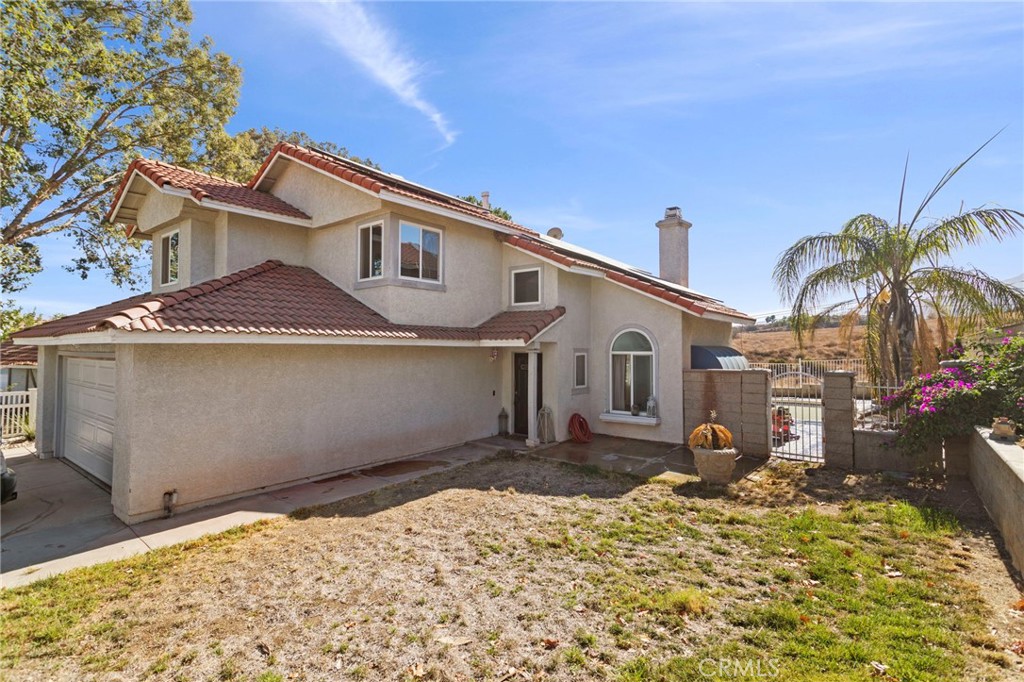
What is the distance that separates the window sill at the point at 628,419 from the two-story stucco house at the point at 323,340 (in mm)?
69

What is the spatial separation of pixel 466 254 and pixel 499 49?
5.73 meters

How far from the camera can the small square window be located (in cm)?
1518

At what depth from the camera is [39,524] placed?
8.13m

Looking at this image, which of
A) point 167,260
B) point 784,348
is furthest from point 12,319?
point 784,348

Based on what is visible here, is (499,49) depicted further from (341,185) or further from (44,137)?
(44,137)

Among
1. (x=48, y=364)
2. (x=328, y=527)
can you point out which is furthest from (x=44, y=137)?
(x=328, y=527)

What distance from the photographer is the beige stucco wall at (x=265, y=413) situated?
329 inches

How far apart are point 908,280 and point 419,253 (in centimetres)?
1467

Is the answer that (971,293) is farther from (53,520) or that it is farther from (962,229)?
(53,520)

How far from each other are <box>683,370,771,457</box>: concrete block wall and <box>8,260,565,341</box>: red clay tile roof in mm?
4670

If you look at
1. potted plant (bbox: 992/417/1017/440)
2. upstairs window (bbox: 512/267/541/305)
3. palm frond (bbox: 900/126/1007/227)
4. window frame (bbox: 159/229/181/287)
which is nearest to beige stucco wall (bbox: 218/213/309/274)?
window frame (bbox: 159/229/181/287)

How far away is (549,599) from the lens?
548 cm

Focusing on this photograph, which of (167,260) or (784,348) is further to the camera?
(784,348)

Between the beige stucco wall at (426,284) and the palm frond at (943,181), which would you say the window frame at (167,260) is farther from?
the palm frond at (943,181)
